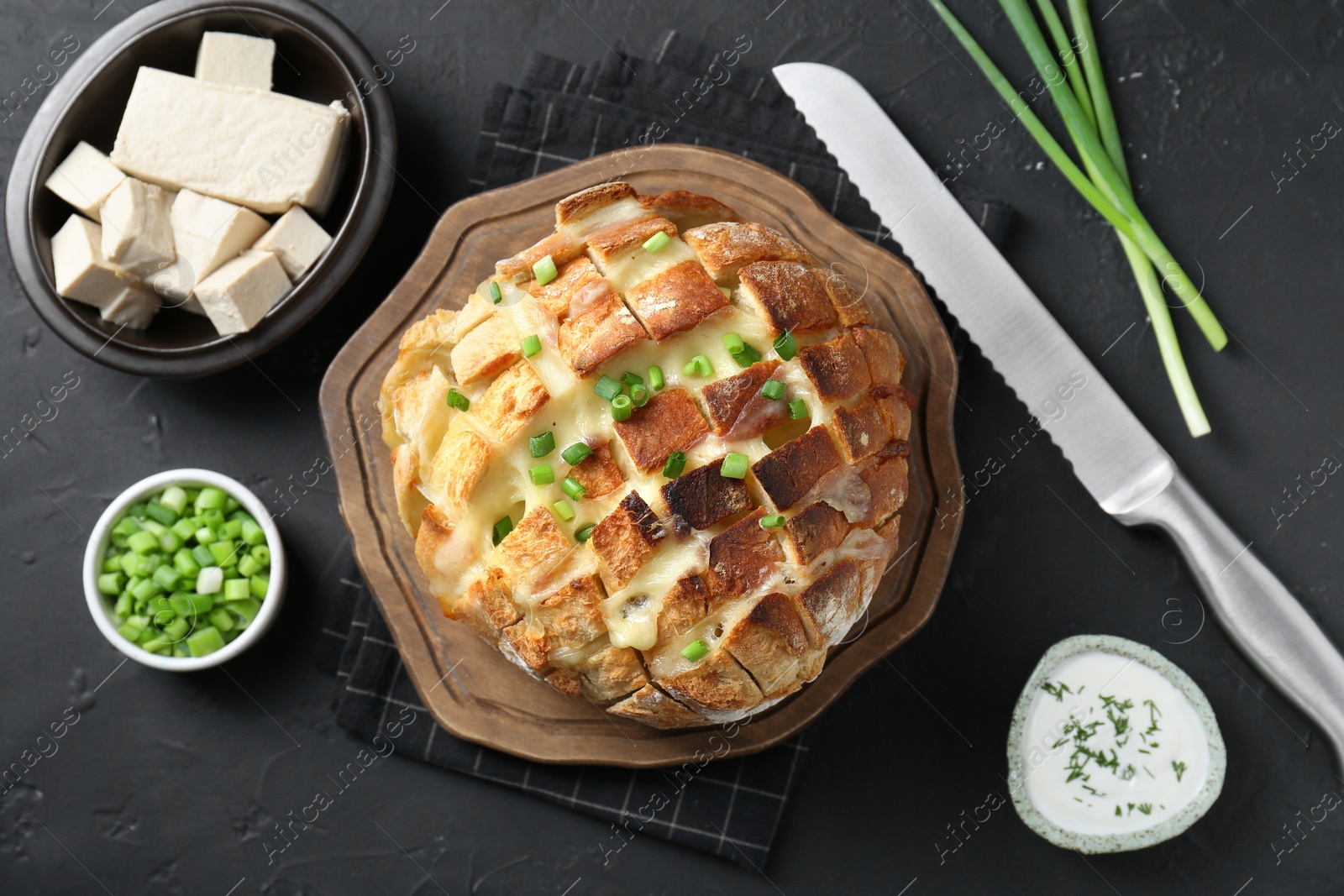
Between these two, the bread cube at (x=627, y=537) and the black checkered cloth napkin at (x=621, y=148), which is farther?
the black checkered cloth napkin at (x=621, y=148)

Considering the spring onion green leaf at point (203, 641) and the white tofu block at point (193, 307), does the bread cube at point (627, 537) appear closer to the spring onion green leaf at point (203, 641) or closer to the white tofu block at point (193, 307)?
the spring onion green leaf at point (203, 641)

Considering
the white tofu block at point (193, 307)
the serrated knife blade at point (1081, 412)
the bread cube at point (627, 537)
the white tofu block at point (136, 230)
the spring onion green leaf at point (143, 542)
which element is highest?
the white tofu block at point (136, 230)

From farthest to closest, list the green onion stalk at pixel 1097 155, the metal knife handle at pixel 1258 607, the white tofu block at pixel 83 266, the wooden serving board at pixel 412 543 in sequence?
1. the green onion stalk at pixel 1097 155
2. the metal knife handle at pixel 1258 607
3. the white tofu block at pixel 83 266
4. the wooden serving board at pixel 412 543

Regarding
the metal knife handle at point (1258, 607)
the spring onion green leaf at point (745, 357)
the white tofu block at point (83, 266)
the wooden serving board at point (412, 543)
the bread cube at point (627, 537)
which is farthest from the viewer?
the metal knife handle at point (1258, 607)

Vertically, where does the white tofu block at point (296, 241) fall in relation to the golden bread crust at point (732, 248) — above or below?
above

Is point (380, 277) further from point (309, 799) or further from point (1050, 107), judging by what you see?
point (1050, 107)

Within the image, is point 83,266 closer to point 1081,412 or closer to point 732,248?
point 732,248

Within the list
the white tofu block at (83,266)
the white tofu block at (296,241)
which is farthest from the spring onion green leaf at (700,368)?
the white tofu block at (83,266)

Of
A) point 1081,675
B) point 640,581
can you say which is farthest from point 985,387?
point 640,581
